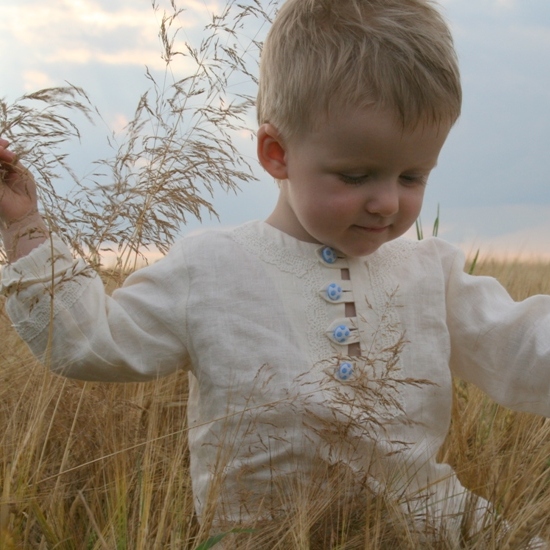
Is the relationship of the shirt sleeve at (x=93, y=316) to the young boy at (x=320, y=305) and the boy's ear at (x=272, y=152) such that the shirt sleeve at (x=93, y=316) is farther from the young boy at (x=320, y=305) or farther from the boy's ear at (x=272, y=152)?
the boy's ear at (x=272, y=152)

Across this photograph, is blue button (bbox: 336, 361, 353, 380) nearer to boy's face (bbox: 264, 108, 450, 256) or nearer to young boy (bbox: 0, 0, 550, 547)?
young boy (bbox: 0, 0, 550, 547)

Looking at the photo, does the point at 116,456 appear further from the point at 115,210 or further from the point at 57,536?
the point at 115,210

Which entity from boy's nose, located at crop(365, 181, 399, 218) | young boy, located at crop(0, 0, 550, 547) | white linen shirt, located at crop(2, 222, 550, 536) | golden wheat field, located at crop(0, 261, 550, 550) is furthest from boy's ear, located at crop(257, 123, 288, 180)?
golden wheat field, located at crop(0, 261, 550, 550)

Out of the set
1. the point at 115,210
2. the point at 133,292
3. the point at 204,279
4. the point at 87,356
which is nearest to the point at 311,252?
the point at 204,279

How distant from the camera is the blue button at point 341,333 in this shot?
1972mm

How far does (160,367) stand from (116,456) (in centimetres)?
27

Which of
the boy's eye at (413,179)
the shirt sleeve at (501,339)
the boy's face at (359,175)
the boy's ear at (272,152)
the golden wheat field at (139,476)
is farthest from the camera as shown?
the shirt sleeve at (501,339)

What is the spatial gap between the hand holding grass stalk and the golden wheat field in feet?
1.07

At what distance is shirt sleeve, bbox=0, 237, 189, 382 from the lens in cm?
185

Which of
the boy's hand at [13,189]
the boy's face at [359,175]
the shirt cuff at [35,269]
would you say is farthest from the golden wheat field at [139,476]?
the boy's face at [359,175]

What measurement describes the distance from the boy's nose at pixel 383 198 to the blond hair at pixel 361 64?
6.2 inches

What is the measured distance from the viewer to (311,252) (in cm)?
206

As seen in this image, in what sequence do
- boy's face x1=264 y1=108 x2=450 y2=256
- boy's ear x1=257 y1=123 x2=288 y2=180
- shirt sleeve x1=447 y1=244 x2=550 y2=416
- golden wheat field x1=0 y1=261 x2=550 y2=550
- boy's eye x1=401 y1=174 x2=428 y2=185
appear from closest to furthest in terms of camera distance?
1. golden wheat field x1=0 y1=261 x2=550 y2=550
2. boy's face x1=264 y1=108 x2=450 y2=256
3. boy's eye x1=401 y1=174 x2=428 y2=185
4. boy's ear x1=257 y1=123 x2=288 y2=180
5. shirt sleeve x1=447 y1=244 x2=550 y2=416

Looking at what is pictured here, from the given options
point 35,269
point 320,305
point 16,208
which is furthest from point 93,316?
point 320,305
